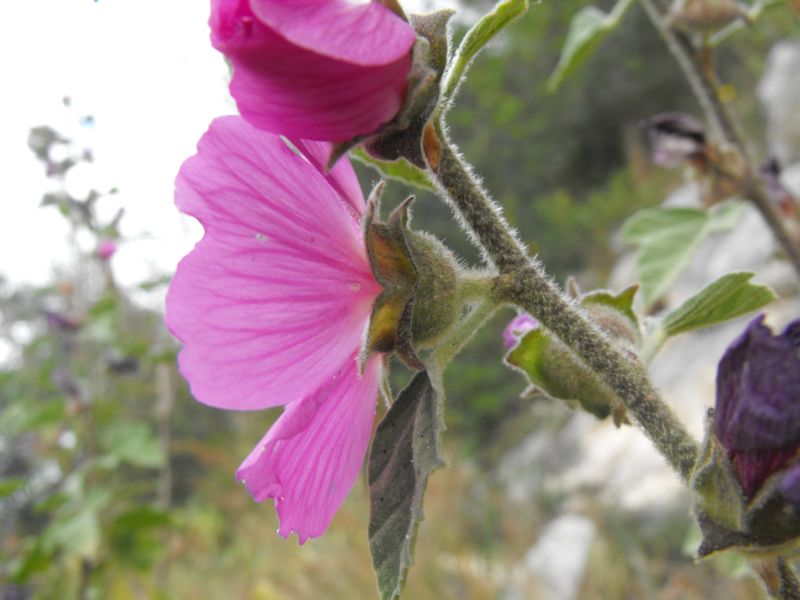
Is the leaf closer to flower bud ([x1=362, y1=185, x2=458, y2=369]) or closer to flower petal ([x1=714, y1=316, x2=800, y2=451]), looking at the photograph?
flower bud ([x1=362, y1=185, x2=458, y2=369])

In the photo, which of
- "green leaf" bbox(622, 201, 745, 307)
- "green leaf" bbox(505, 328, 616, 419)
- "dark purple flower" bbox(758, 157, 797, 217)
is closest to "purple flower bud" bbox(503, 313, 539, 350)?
"green leaf" bbox(505, 328, 616, 419)

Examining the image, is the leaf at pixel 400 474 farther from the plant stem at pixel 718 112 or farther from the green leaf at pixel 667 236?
the plant stem at pixel 718 112

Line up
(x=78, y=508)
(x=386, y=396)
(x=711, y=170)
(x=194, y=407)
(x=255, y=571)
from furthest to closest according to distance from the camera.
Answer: (x=194, y=407)
(x=255, y=571)
(x=78, y=508)
(x=711, y=170)
(x=386, y=396)

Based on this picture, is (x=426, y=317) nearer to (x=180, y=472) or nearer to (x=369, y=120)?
(x=369, y=120)

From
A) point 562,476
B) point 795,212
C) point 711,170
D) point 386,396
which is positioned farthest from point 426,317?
point 562,476

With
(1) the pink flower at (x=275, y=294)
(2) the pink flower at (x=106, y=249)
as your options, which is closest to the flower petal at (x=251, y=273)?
(1) the pink flower at (x=275, y=294)
